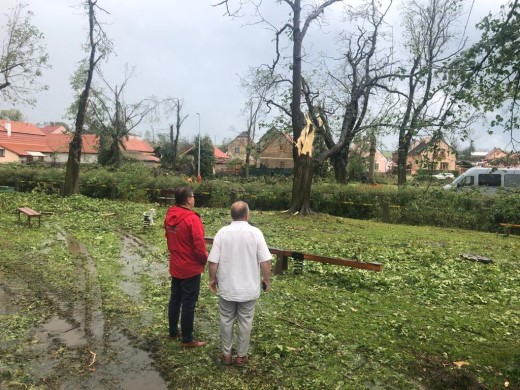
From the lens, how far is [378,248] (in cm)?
1316

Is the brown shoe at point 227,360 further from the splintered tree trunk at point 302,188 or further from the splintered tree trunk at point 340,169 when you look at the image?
the splintered tree trunk at point 340,169

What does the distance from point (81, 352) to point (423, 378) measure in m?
3.71

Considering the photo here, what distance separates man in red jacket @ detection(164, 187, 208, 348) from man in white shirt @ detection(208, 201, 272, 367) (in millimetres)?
396

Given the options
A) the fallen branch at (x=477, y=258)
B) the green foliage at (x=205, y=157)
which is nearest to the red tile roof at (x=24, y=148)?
the green foliage at (x=205, y=157)

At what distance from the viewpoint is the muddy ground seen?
4312 millimetres

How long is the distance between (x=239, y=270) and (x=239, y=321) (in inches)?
22.6

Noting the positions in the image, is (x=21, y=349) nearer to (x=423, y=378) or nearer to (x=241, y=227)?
(x=241, y=227)

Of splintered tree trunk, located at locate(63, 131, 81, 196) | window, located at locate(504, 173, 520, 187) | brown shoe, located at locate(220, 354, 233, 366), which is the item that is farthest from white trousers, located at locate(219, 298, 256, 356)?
splintered tree trunk, located at locate(63, 131, 81, 196)

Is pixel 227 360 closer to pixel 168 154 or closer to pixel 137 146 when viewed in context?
pixel 168 154

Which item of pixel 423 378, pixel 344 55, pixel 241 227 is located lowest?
pixel 423 378

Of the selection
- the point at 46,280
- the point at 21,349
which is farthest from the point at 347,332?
the point at 46,280

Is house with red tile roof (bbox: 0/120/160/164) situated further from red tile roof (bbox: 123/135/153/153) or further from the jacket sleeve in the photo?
the jacket sleeve

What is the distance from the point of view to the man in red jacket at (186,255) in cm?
499

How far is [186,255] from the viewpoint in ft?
16.4
